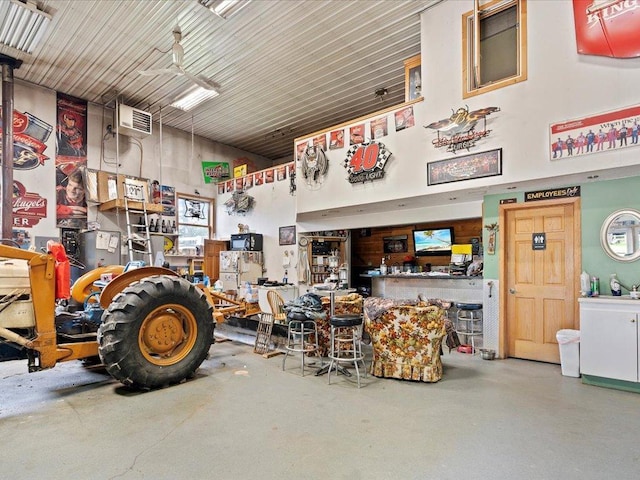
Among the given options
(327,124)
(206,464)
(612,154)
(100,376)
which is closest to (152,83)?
(327,124)

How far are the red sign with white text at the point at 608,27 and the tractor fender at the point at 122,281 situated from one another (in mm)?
5749

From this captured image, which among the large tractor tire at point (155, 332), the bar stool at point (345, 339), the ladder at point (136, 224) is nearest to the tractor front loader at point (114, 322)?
the large tractor tire at point (155, 332)

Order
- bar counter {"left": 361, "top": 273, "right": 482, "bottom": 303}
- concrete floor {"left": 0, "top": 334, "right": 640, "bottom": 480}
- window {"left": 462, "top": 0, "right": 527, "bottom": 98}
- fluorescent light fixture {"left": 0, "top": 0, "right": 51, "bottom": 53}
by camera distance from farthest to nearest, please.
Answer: bar counter {"left": 361, "top": 273, "right": 482, "bottom": 303} < fluorescent light fixture {"left": 0, "top": 0, "right": 51, "bottom": 53} < window {"left": 462, "top": 0, "right": 527, "bottom": 98} < concrete floor {"left": 0, "top": 334, "right": 640, "bottom": 480}

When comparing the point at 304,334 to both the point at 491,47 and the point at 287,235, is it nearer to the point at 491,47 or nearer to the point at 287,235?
the point at 287,235

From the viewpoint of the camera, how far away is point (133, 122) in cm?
796

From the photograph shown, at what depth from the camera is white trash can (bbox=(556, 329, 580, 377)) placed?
4277mm

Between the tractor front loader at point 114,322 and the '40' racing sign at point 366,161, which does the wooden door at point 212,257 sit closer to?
the '40' racing sign at point 366,161

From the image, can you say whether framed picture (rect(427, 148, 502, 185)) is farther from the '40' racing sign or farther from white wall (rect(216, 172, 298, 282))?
white wall (rect(216, 172, 298, 282))

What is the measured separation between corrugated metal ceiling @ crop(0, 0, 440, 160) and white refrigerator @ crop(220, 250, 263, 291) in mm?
3501

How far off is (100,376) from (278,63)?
5773 mm

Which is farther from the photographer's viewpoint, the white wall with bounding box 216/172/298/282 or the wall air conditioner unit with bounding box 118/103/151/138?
the white wall with bounding box 216/172/298/282

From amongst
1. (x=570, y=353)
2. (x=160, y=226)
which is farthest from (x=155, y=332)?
(x=160, y=226)

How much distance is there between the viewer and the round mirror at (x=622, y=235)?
13.6ft

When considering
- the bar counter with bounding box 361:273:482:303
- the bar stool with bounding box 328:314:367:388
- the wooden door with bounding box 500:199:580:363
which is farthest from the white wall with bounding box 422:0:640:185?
the bar stool with bounding box 328:314:367:388
